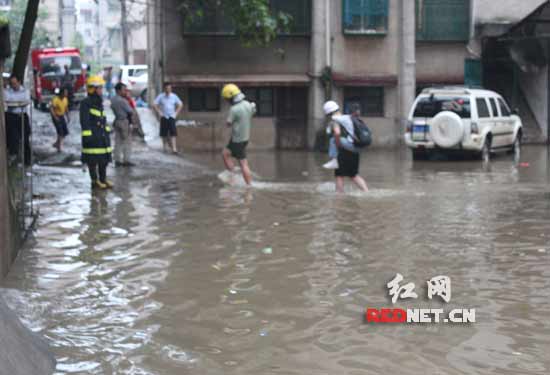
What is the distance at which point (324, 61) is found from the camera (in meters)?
27.9

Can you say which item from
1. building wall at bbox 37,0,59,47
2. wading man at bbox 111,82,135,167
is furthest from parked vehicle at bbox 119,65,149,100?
building wall at bbox 37,0,59,47

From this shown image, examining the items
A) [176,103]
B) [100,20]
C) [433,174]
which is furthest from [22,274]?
[100,20]

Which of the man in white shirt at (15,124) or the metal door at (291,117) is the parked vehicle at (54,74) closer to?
the metal door at (291,117)

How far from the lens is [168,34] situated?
27.5m

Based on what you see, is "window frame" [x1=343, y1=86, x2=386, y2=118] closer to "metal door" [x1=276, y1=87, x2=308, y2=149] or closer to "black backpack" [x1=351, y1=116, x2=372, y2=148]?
"metal door" [x1=276, y1=87, x2=308, y2=149]

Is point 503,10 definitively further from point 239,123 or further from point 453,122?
point 239,123

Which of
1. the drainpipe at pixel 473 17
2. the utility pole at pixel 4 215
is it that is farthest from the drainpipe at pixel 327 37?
the utility pole at pixel 4 215

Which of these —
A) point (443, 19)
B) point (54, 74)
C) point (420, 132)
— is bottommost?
point (420, 132)

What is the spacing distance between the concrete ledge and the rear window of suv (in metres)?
17.3

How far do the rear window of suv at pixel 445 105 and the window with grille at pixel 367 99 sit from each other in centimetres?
573

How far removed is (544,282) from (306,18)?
66.0ft

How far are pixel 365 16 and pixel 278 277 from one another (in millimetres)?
19971

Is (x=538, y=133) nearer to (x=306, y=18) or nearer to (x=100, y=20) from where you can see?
(x=306, y=18)
